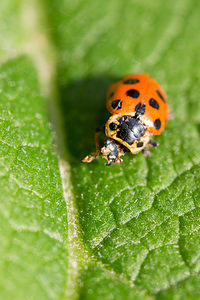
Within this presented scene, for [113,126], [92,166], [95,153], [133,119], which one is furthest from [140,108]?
[92,166]

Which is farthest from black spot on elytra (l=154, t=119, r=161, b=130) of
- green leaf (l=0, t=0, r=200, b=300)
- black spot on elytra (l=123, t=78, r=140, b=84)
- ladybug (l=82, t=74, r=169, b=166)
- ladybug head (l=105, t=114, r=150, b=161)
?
black spot on elytra (l=123, t=78, r=140, b=84)

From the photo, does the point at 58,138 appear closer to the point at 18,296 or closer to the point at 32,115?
the point at 32,115

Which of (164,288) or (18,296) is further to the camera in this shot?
(164,288)

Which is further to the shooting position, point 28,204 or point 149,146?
point 149,146

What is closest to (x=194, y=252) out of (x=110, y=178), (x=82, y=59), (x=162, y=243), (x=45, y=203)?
(x=162, y=243)

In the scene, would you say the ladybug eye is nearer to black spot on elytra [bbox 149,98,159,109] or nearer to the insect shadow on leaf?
the insect shadow on leaf

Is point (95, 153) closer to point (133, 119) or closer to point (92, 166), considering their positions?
point (92, 166)
